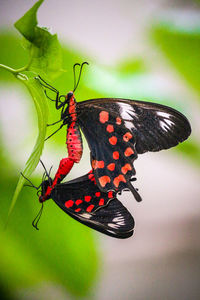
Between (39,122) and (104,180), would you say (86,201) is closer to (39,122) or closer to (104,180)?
(104,180)

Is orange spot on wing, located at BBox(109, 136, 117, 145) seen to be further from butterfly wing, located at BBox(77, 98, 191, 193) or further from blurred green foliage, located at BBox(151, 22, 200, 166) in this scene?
blurred green foliage, located at BBox(151, 22, 200, 166)

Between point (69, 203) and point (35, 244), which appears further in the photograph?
point (35, 244)

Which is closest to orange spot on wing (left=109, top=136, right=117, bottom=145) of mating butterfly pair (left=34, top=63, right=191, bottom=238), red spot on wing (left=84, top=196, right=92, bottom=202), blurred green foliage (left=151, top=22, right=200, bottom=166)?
mating butterfly pair (left=34, top=63, right=191, bottom=238)

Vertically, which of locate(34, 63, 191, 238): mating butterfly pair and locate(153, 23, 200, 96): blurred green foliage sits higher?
locate(153, 23, 200, 96): blurred green foliage

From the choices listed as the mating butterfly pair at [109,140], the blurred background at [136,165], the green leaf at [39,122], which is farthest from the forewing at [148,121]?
the blurred background at [136,165]

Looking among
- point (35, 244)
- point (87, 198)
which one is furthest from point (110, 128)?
point (35, 244)

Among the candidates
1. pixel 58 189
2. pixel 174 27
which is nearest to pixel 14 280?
pixel 58 189
